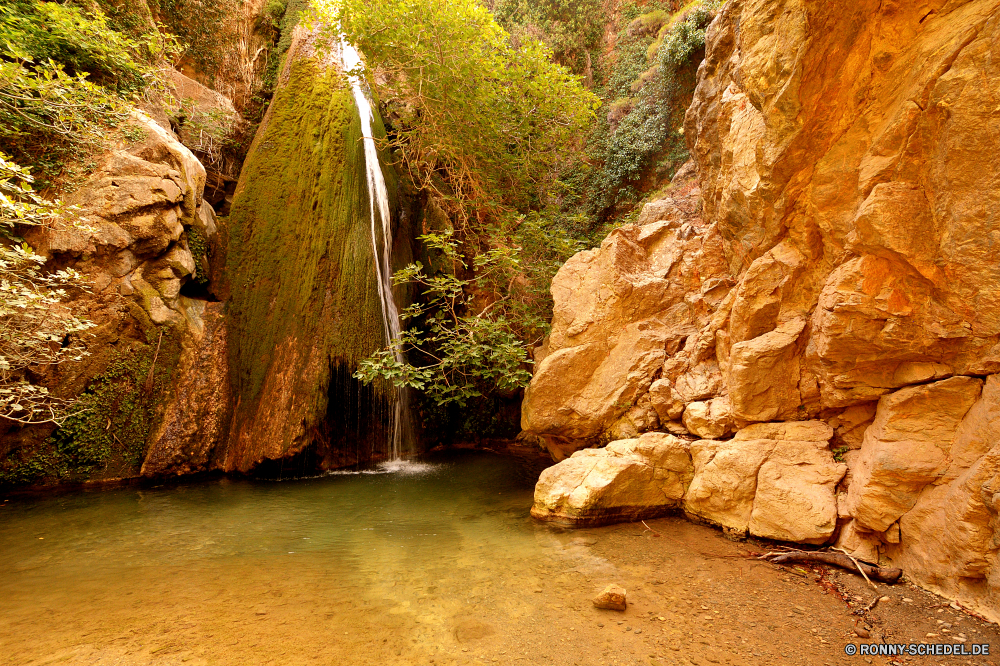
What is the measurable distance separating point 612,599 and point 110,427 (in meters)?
7.46

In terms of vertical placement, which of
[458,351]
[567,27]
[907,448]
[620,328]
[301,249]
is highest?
[567,27]

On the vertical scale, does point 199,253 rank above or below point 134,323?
above

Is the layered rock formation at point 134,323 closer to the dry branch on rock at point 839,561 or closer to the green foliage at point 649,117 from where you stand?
the dry branch on rock at point 839,561

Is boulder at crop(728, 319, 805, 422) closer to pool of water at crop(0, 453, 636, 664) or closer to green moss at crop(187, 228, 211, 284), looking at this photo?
pool of water at crop(0, 453, 636, 664)

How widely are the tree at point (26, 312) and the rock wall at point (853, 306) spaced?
5723mm

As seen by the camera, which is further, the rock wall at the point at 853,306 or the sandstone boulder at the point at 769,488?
the sandstone boulder at the point at 769,488

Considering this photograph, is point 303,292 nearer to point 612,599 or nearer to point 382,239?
point 382,239

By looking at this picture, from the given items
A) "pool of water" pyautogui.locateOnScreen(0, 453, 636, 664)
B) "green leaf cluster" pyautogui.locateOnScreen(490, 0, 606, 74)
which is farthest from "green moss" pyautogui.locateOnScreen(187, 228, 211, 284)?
"green leaf cluster" pyautogui.locateOnScreen(490, 0, 606, 74)

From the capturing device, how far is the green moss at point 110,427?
6215mm

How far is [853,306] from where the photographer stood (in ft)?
12.3

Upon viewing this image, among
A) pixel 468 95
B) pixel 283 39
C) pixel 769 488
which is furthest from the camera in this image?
pixel 283 39

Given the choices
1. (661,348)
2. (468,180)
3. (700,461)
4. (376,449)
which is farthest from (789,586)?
(468,180)

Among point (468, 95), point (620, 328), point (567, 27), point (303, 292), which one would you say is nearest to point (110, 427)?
point (303, 292)

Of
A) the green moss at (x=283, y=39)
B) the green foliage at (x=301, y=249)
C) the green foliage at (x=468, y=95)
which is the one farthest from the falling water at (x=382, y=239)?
the green moss at (x=283, y=39)
